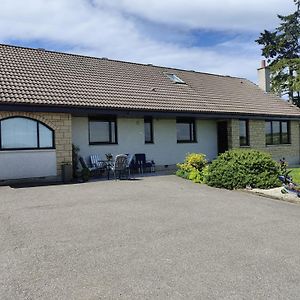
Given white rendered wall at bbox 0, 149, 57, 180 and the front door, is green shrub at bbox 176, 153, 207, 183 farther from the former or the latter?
the front door

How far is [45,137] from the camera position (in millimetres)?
14070

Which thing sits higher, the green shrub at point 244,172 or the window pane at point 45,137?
the window pane at point 45,137

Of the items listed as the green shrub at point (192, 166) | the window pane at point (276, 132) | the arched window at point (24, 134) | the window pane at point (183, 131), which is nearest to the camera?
the arched window at point (24, 134)

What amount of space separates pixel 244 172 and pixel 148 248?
738 cm

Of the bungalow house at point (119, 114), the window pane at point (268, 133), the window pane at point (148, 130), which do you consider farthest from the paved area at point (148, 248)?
the window pane at point (268, 133)

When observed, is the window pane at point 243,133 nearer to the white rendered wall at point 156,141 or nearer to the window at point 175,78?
the white rendered wall at point 156,141

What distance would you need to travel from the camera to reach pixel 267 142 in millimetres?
22844

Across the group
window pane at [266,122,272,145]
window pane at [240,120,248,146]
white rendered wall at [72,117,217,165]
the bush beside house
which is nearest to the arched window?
white rendered wall at [72,117,217,165]

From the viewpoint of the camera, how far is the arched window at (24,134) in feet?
43.8

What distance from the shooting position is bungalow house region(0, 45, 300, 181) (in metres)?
13.7

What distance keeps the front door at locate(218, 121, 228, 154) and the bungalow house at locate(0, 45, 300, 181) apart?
0.06 meters

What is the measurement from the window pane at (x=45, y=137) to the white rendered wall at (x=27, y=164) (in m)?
0.25

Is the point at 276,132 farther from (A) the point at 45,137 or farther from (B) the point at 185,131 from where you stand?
(A) the point at 45,137

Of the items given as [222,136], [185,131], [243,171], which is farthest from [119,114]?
[222,136]
